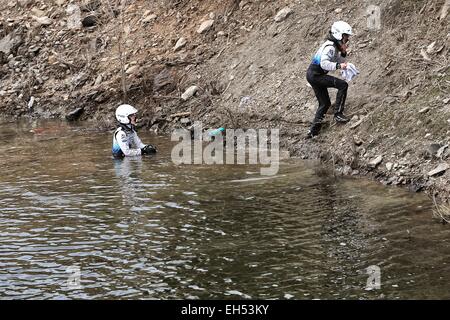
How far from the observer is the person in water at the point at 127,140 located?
15.1 metres

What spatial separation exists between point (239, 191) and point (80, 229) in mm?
2798

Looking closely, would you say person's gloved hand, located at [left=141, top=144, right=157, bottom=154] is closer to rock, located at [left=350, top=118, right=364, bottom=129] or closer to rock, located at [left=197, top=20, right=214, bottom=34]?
rock, located at [left=350, top=118, right=364, bottom=129]

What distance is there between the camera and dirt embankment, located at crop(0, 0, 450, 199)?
12688 millimetres

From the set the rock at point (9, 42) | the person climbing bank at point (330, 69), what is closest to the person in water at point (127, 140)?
the person climbing bank at point (330, 69)

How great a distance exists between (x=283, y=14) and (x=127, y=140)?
17.6 ft

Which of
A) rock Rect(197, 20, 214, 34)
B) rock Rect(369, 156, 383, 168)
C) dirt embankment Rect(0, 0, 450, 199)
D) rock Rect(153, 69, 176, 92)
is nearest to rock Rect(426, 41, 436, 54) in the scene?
dirt embankment Rect(0, 0, 450, 199)

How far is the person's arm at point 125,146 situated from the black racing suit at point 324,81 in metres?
3.59

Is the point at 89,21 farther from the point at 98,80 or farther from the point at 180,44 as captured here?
the point at 180,44

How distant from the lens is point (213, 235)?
9.73m

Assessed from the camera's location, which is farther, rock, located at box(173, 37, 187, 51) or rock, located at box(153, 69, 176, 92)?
rock, located at box(173, 37, 187, 51)

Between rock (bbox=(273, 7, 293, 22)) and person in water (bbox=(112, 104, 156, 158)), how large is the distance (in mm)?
4740

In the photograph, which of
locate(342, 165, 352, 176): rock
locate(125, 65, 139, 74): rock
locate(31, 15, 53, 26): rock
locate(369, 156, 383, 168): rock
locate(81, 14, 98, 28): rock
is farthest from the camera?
locate(31, 15, 53, 26): rock

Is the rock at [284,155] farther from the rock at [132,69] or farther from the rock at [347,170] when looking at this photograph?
the rock at [132,69]

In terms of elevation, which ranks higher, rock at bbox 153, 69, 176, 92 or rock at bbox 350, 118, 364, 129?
rock at bbox 153, 69, 176, 92
